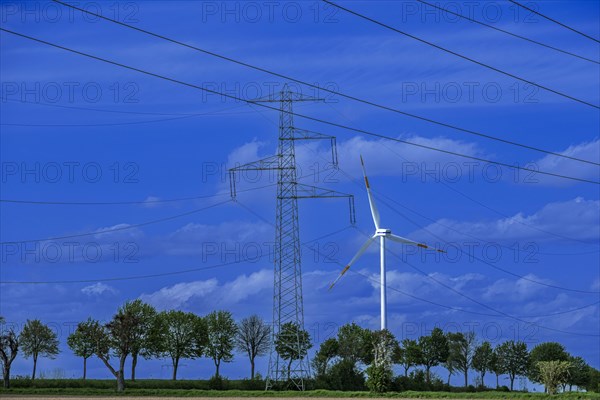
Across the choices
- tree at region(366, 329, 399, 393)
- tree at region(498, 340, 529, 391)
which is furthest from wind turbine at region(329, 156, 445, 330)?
tree at region(498, 340, 529, 391)

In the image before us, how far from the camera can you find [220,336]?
5221 inches

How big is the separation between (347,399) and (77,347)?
59552mm

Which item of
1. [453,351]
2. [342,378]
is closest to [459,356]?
[453,351]

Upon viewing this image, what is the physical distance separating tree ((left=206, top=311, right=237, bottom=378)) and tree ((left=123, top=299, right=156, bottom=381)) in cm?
857

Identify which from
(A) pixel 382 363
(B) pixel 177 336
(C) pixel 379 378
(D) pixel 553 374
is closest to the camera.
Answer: (D) pixel 553 374

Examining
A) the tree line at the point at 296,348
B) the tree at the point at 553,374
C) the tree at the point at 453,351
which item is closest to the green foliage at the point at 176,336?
the tree line at the point at 296,348

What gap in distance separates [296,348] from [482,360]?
34.2 meters

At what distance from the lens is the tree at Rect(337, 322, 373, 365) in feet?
429

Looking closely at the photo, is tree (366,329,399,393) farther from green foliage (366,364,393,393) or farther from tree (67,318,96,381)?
tree (67,318,96,381)

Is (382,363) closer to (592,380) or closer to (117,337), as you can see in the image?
(117,337)

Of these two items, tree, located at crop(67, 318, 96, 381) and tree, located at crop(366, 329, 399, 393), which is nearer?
tree, located at crop(366, 329, 399, 393)

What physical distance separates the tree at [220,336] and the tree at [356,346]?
52.9 ft

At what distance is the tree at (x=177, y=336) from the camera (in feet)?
423

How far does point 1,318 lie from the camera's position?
111875 mm
